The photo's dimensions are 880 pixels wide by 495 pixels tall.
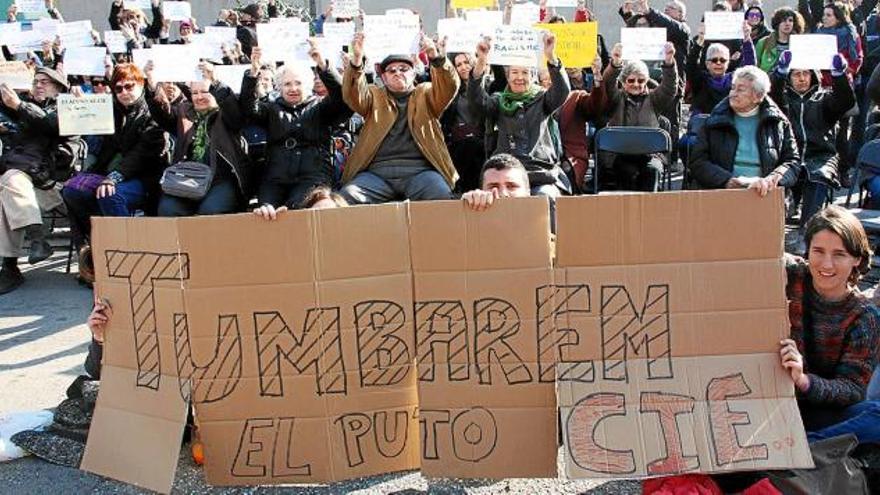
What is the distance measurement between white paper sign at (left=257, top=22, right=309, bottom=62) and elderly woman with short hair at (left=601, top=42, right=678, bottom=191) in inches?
97.5

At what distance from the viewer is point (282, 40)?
6531 mm

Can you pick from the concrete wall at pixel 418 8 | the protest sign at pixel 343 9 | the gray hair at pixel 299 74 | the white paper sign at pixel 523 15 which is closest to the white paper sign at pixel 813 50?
the white paper sign at pixel 523 15

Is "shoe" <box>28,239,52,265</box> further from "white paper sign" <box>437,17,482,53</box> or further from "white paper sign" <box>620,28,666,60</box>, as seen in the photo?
"white paper sign" <box>620,28,666,60</box>

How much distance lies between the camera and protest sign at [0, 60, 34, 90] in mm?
7328

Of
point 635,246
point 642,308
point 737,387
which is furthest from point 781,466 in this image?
point 635,246

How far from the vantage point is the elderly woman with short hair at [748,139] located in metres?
6.21

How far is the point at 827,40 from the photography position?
7.14 metres

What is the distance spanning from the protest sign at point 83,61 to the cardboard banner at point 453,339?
477 cm

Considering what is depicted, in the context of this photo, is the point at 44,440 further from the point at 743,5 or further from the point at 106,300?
the point at 743,5

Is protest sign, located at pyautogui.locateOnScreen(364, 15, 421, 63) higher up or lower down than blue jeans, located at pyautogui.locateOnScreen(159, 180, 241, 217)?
higher up

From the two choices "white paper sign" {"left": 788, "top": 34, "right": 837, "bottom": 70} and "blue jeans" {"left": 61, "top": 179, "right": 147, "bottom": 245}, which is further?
"white paper sign" {"left": 788, "top": 34, "right": 837, "bottom": 70}

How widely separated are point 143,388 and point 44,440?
1.05 m

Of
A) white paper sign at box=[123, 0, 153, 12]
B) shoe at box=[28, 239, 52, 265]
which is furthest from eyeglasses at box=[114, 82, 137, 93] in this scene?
white paper sign at box=[123, 0, 153, 12]

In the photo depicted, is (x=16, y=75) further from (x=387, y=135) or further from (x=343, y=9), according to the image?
(x=387, y=135)
